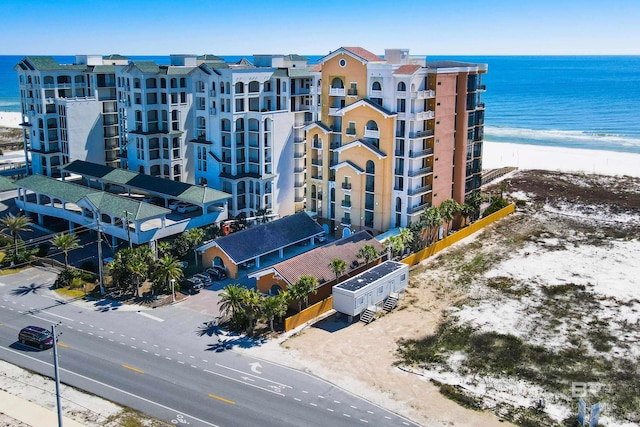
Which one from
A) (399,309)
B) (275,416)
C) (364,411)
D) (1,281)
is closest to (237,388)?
(275,416)

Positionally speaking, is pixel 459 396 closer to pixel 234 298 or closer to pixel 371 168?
pixel 234 298

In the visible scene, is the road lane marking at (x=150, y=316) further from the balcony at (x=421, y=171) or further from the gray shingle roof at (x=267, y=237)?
the balcony at (x=421, y=171)

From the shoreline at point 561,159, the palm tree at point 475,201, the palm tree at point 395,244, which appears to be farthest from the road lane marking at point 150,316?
the shoreline at point 561,159

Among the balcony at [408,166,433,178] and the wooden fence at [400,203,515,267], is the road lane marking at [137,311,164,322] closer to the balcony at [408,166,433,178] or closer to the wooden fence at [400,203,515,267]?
the wooden fence at [400,203,515,267]

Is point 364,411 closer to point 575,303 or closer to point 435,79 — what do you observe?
point 575,303

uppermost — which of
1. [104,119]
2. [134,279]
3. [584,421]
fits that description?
[104,119]

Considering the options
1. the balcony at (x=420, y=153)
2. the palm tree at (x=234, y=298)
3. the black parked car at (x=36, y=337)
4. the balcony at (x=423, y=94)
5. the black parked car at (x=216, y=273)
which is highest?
the balcony at (x=423, y=94)

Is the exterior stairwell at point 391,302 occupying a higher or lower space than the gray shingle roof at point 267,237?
lower
